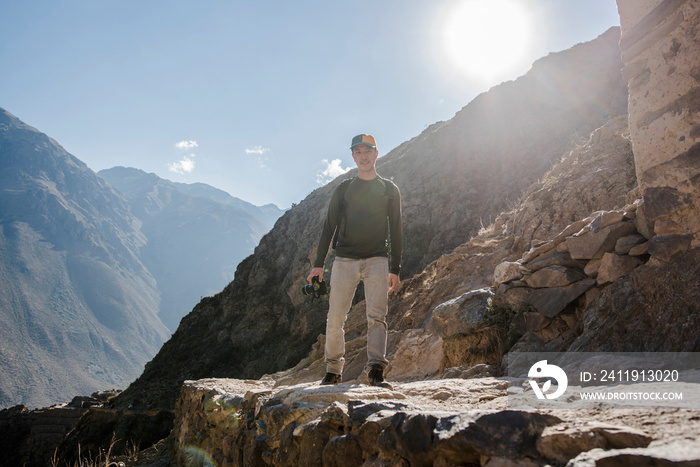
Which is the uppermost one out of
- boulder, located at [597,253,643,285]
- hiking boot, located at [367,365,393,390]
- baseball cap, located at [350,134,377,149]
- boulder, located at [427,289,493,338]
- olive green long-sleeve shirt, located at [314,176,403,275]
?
baseball cap, located at [350,134,377,149]

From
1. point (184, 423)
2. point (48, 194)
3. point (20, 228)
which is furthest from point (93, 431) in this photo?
point (48, 194)

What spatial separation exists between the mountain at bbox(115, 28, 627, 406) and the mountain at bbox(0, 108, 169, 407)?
79536 mm

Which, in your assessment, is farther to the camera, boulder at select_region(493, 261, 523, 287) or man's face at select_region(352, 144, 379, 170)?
boulder at select_region(493, 261, 523, 287)

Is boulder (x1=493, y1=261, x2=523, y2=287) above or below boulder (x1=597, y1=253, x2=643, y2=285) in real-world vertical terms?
above

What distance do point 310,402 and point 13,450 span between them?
32280 millimetres

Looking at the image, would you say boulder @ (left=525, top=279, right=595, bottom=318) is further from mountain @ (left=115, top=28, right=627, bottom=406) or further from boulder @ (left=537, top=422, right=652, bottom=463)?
mountain @ (left=115, top=28, right=627, bottom=406)

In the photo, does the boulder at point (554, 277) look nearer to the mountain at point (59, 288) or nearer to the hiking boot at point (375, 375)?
the hiking boot at point (375, 375)

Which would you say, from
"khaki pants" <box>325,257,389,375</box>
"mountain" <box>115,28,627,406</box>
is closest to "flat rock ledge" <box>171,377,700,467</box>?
"khaki pants" <box>325,257,389,375</box>

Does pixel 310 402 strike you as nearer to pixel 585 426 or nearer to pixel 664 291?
pixel 585 426

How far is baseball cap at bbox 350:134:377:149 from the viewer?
3.90 metres

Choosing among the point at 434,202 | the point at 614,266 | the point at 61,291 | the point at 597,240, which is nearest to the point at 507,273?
the point at 597,240
